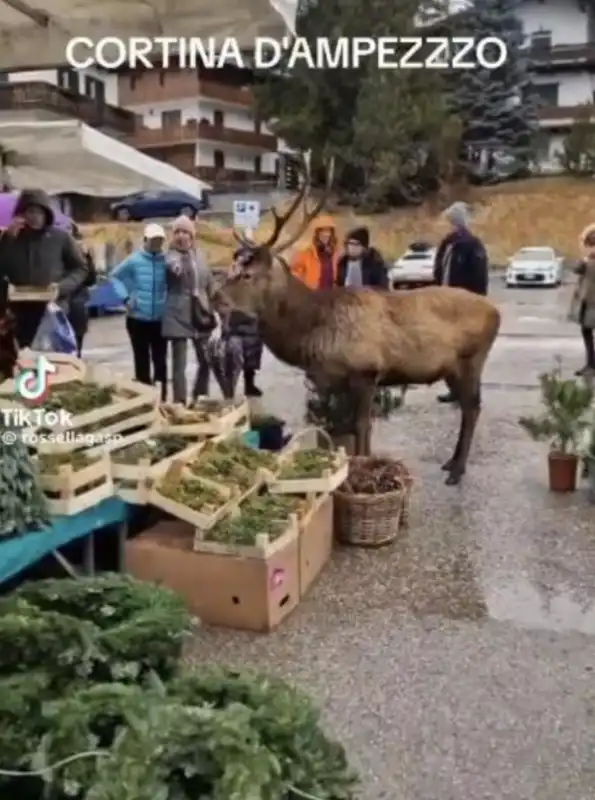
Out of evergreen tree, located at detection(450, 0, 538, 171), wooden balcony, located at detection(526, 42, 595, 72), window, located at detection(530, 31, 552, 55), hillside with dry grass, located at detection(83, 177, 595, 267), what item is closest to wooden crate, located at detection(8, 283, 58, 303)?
hillside with dry grass, located at detection(83, 177, 595, 267)

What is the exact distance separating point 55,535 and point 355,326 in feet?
7.40

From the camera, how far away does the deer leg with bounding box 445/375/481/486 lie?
19.4 feet

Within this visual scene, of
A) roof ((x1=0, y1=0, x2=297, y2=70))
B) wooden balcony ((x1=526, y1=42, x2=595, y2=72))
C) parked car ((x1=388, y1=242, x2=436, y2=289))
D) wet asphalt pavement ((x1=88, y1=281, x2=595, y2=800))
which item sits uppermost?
wooden balcony ((x1=526, y1=42, x2=595, y2=72))

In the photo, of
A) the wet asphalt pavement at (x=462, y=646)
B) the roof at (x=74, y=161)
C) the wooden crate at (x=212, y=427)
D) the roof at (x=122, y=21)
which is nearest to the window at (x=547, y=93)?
the roof at (x=74, y=161)

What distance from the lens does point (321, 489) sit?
4465 millimetres

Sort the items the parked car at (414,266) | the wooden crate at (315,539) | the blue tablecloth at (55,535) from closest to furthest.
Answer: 1. the blue tablecloth at (55,535)
2. the wooden crate at (315,539)
3. the parked car at (414,266)

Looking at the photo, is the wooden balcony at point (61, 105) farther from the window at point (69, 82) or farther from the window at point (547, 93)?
the window at point (547, 93)

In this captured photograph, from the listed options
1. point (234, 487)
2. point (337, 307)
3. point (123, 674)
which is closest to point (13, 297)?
point (337, 307)

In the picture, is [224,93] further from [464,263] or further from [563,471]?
[563,471]

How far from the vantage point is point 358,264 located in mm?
7969

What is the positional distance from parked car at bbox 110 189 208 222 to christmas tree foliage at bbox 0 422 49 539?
25.1 feet

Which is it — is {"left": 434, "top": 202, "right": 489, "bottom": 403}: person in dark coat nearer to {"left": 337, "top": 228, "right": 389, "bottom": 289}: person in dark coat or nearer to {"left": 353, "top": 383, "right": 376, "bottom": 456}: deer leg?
{"left": 337, "top": 228, "right": 389, "bottom": 289}: person in dark coat

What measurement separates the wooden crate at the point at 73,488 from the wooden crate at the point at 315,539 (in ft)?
2.63

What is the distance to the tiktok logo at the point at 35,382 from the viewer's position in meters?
4.09
